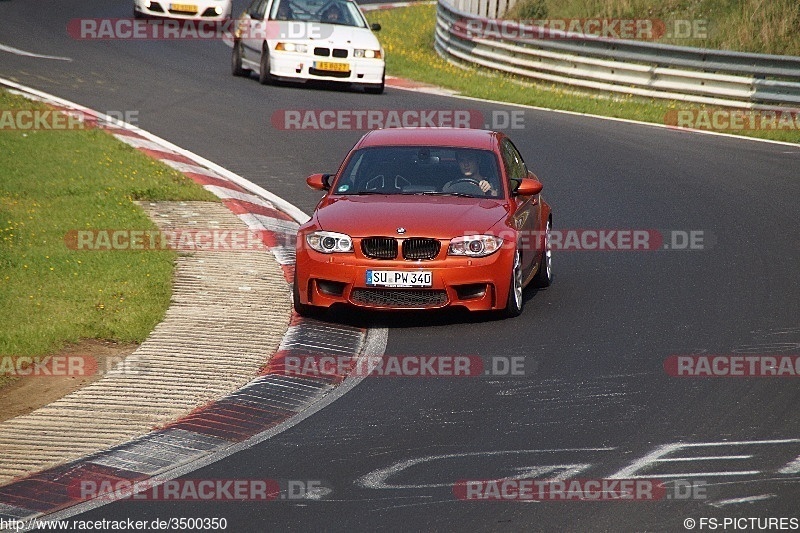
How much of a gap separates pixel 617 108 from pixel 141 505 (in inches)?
716

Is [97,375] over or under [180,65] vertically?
over

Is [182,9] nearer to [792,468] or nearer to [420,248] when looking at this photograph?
[420,248]

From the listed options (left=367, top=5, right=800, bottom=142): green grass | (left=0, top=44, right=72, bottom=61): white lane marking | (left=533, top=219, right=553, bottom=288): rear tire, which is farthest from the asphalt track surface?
(left=0, top=44, right=72, bottom=61): white lane marking

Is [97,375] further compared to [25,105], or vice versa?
[25,105]

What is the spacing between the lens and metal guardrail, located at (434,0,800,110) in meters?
23.0

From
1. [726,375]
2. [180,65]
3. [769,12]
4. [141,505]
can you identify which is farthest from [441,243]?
[769,12]

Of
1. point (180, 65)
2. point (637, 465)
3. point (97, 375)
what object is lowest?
point (180, 65)

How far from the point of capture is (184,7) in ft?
105

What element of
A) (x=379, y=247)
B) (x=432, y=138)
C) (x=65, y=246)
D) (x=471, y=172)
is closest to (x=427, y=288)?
(x=379, y=247)

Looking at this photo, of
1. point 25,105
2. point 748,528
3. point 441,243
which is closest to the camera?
point 748,528

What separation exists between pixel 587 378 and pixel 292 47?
49.6 ft

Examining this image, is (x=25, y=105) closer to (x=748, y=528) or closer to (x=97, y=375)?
(x=97, y=375)

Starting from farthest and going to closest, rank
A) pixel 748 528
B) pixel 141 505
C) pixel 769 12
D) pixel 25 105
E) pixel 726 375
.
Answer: pixel 769 12 → pixel 25 105 → pixel 726 375 → pixel 141 505 → pixel 748 528

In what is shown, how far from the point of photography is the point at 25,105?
19.6m
